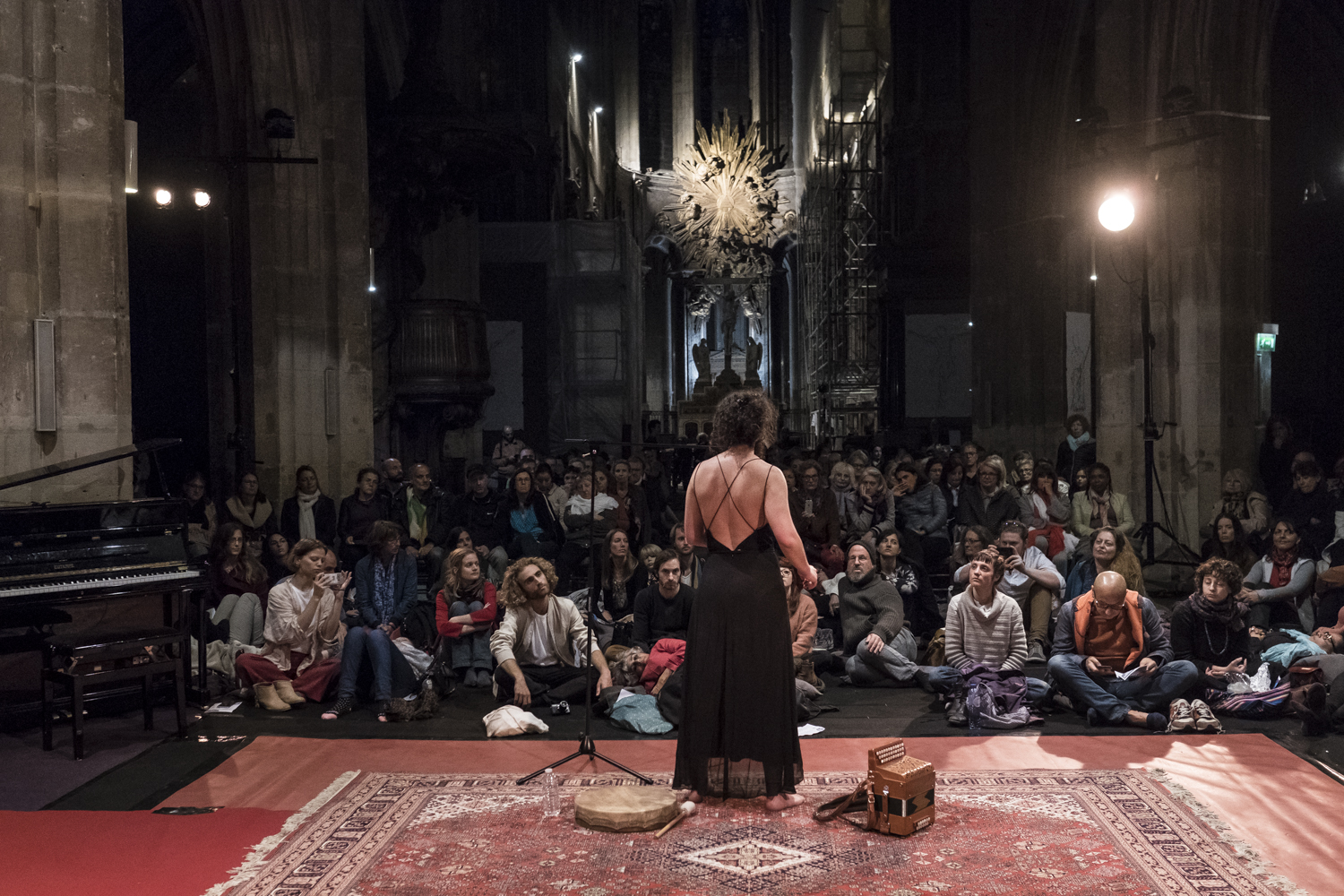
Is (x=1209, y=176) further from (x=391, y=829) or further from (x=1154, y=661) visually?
(x=391, y=829)

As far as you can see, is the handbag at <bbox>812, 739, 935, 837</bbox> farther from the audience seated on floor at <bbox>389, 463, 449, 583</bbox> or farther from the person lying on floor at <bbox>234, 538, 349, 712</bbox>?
the audience seated on floor at <bbox>389, 463, 449, 583</bbox>

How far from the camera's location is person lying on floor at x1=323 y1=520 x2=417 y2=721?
6840mm

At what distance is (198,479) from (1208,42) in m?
9.19

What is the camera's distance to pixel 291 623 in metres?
7.00

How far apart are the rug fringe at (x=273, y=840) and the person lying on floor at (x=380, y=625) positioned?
1.44 meters

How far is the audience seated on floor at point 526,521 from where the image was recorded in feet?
30.5

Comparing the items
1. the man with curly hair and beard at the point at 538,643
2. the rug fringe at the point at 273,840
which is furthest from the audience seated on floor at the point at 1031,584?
the rug fringe at the point at 273,840

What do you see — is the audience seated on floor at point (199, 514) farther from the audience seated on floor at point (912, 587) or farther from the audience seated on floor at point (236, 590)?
Result: the audience seated on floor at point (912, 587)

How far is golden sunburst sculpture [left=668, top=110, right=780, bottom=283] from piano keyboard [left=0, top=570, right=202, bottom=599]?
23.8m

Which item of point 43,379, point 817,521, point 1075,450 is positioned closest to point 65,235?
point 43,379

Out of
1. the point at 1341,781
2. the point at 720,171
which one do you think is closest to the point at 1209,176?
the point at 1341,781

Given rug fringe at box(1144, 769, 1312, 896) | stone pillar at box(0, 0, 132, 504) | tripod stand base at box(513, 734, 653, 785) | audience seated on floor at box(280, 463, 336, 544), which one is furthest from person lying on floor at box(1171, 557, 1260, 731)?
audience seated on floor at box(280, 463, 336, 544)

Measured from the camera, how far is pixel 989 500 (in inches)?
362

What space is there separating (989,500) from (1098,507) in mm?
944
